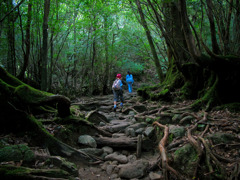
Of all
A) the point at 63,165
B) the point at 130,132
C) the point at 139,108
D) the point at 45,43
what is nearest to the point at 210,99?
Result: the point at 130,132

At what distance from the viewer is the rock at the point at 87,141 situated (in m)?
4.34

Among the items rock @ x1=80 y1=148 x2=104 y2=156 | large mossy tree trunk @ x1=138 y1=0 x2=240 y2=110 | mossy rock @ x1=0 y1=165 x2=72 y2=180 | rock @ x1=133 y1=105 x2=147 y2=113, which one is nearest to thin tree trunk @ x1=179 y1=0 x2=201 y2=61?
large mossy tree trunk @ x1=138 y1=0 x2=240 y2=110

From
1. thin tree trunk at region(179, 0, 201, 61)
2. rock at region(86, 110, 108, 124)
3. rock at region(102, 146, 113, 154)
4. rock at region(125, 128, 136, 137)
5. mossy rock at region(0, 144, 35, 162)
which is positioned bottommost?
rock at region(102, 146, 113, 154)

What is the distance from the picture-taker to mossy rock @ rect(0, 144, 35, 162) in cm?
243

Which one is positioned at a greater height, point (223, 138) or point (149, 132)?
point (223, 138)

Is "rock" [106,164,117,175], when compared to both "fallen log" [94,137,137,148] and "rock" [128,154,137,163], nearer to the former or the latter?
"rock" [128,154,137,163]

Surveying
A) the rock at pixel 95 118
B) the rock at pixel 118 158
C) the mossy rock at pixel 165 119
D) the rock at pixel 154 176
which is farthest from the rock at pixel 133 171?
the rock at pixel 95 118

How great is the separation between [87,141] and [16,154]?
79.1 inches

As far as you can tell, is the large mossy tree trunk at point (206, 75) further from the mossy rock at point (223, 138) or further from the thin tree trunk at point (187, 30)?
the mossy rock at point (223, 138)

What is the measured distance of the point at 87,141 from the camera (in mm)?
4383

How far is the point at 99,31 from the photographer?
11.6 metres

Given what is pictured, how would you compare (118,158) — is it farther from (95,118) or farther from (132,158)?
(95,118)

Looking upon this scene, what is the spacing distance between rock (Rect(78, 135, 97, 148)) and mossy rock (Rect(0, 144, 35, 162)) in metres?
1.71

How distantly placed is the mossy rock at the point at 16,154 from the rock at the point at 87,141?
1711 mm
